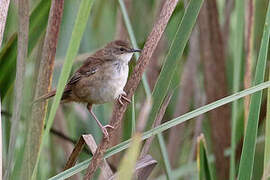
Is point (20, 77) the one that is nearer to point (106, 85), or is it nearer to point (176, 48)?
point (176, 48)

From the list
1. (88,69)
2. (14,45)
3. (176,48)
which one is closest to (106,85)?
(88,69)

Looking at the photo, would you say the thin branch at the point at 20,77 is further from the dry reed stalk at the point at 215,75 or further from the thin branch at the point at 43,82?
the dry reed stalk at the point at 215,75

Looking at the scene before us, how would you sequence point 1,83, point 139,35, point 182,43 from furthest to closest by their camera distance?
1. point 139,35
2. point 1,83
3. point 182,43

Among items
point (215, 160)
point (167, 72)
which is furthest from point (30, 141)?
point (215, 160)

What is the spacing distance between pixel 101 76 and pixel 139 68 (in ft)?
3.00

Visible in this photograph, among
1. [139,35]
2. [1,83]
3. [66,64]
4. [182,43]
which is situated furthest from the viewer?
[139,35]

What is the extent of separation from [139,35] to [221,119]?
900mm

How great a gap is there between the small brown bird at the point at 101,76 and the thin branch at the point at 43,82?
675mm

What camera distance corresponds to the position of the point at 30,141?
192 centimetres

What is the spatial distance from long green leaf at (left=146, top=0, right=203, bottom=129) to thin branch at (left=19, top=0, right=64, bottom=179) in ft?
1.50

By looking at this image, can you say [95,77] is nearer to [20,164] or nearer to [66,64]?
[20,164]

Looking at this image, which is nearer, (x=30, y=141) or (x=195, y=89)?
(x=30, y=141)

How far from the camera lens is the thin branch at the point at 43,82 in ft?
6.24

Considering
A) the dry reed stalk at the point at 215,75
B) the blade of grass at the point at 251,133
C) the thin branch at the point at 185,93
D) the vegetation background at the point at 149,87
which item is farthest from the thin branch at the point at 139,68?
the thin branch at the point at 185,93
